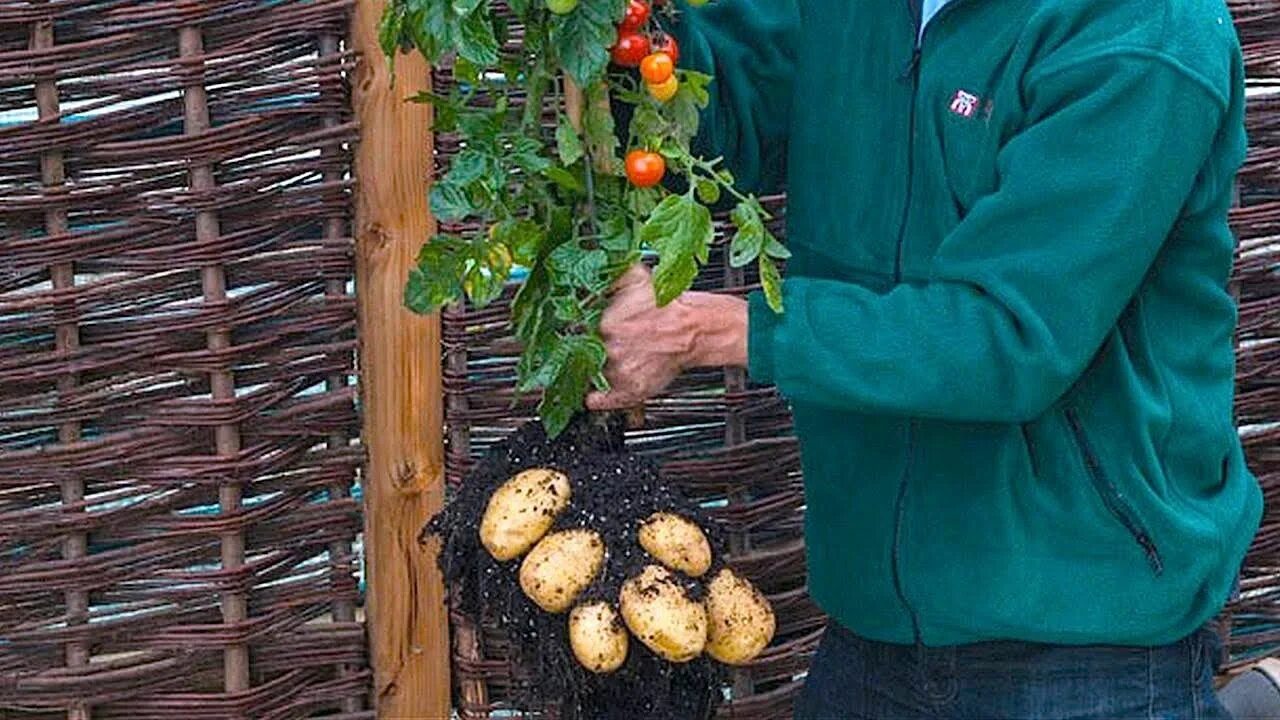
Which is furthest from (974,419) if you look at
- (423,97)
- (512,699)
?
(512,699)

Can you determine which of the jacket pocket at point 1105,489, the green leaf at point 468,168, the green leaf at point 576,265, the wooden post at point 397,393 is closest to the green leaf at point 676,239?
the green leaf at point 576,265

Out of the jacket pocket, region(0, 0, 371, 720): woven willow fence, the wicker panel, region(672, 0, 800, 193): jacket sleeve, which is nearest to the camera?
the jacket pocket

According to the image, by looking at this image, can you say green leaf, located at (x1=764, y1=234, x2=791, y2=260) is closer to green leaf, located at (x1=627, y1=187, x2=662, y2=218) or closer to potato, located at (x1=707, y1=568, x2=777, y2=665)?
green leaf, located at (x1=627, y1=187, x2=662, y2=218)

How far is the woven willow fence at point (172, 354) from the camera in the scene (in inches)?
99.7

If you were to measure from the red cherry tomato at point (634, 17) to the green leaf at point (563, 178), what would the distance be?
0.16 metres

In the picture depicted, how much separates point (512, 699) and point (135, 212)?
2.96ft

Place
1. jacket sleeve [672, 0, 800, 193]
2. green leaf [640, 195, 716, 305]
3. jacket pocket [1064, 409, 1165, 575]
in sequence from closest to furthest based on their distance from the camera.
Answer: green leaf [640, 195, 716, 305]
jacket pocket [1064, 409, 1165, 575]
jacket sleeve [672, 0, 800, 193]

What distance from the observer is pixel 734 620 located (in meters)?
2.00

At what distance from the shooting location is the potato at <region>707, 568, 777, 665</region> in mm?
1994

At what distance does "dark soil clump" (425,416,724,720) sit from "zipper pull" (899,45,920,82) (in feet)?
1.66

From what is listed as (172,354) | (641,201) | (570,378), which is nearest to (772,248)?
(641,201)

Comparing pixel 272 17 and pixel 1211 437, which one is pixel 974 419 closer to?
pixel 1211 437

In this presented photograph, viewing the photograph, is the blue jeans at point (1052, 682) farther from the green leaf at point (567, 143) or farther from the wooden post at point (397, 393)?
the wooden post at point (397, 393)

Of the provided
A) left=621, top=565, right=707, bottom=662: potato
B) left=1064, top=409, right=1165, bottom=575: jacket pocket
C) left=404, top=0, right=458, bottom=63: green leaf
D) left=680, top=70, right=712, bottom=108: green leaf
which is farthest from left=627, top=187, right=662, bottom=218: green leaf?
left=1064, top=409, right=1165, bottom=575: jacket pocket
